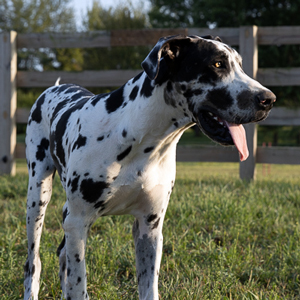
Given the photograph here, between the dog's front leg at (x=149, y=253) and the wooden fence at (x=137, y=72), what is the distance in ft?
12.3

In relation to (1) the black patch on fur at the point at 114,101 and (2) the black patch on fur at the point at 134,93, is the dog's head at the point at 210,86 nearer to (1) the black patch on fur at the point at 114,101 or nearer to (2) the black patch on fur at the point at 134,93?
(2) the black patch on fur at the point at 134,93

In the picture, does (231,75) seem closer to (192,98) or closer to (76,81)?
(192,98)

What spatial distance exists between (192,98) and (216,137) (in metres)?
0.23

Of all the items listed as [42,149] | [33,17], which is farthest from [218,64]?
[33,17]

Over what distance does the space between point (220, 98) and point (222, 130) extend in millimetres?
166

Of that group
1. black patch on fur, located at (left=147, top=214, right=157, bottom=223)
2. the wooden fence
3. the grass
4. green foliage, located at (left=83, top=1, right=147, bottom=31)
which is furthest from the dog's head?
green foliage, located at (left=83, top=1, right=147, bottom=31)

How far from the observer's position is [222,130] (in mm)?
1984

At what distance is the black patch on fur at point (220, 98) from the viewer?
6.24 ft

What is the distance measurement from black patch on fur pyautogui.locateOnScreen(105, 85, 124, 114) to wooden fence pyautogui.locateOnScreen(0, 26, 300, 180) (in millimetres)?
3853

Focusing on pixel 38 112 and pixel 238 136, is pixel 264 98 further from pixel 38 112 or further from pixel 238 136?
pixel 38 112

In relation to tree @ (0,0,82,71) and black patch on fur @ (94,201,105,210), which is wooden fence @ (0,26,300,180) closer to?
black patch on fur @ (94,201,105,210)

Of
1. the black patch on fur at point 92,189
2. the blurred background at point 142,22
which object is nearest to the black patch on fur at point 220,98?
the black patch on fur at point 92,189

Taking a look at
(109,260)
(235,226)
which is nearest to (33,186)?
(109,260)

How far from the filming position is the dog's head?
1.88 m
